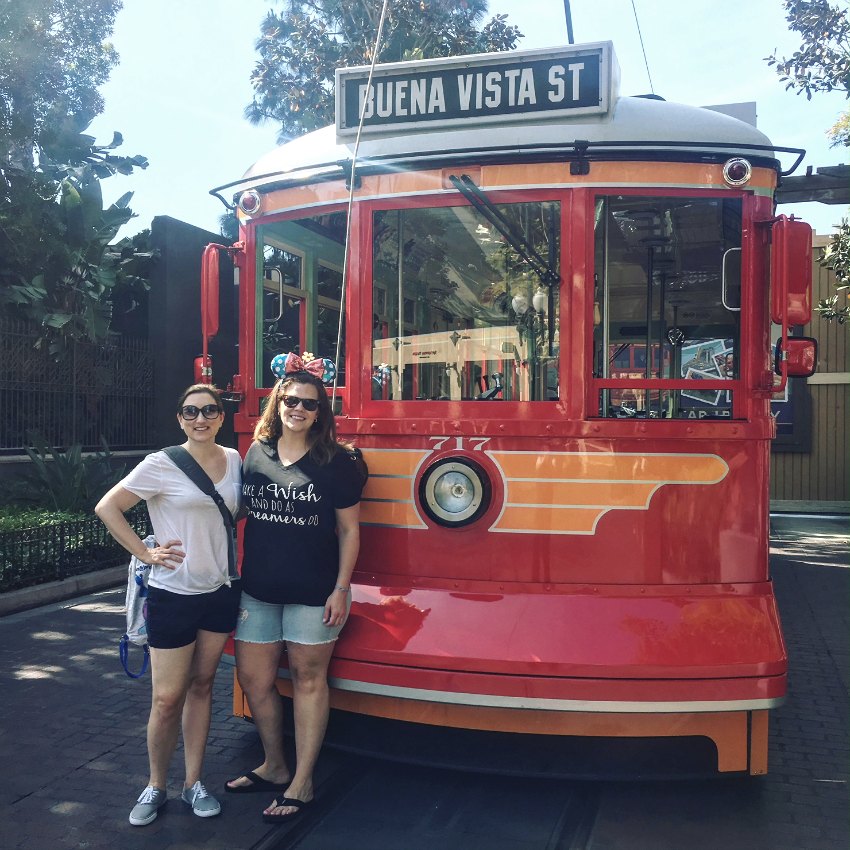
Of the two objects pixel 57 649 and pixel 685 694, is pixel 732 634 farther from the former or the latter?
pixel 57 649

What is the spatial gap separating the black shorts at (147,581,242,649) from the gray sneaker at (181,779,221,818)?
632 millimetres

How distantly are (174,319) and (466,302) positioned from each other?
11.8m

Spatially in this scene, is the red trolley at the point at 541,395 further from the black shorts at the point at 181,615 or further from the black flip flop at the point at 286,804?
the black shorts at the point at 181,615

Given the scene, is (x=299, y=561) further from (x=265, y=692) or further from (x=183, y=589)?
(x=265, y=692)

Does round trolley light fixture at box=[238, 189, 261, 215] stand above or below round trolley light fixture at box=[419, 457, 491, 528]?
above

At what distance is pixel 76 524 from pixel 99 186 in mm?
5600

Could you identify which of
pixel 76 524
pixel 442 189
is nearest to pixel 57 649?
pixel 76 524

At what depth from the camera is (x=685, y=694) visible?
11.2ft

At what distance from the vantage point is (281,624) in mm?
3645

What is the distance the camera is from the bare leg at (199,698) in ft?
11.6

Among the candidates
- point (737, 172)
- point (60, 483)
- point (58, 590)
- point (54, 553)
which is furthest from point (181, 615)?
point (60, 483)

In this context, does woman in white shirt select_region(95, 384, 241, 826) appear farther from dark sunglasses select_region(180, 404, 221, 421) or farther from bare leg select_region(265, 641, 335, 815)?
bare leg select_region(265, 641, 335, 815)

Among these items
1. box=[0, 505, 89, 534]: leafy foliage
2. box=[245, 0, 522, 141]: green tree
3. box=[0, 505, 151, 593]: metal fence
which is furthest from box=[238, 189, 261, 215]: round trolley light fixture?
box=[245, 0, 522, 141]: green tree

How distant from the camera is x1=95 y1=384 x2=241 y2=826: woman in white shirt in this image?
345 cm
